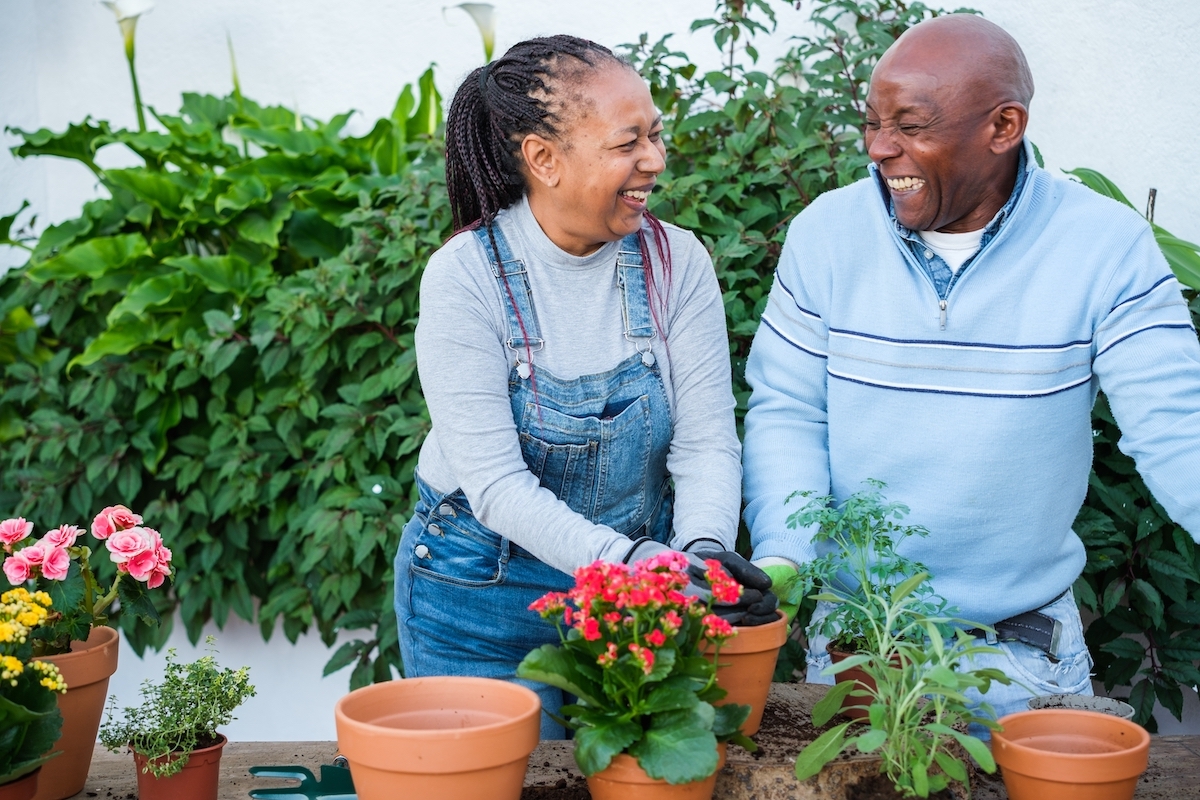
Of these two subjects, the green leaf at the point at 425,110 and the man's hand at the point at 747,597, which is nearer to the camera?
the man's hand at the point at 747,597

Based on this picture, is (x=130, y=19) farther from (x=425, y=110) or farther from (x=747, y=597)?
(x=747, y=597)

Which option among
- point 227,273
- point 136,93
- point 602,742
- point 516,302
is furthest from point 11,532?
point 136,93

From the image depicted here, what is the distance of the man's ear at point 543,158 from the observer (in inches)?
73.1

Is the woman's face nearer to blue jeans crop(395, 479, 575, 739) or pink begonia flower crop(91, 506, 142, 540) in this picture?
blue jeans crop(395, 479, 575, 739)

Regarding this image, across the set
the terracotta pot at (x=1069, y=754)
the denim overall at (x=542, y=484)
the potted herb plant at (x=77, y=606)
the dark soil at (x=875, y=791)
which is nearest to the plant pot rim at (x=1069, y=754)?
the terracotta pot at (x=1069, y=754)

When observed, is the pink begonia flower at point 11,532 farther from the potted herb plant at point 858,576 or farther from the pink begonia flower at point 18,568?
the potted herb plant at point 858,576

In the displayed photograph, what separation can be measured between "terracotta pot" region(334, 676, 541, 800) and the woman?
0.37 meters

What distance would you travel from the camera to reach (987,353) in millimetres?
1901

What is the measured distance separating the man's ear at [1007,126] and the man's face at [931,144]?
0.01m

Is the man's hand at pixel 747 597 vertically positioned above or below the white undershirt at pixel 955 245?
below

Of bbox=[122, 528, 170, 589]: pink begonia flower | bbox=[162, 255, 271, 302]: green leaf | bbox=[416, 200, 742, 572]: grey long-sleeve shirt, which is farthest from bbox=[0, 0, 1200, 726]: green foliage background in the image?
bbox=[122, 528, 170, 589]: pink begonia flower

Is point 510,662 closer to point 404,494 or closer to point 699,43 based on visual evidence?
point 404,494

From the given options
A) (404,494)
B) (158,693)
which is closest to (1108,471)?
(404,494)

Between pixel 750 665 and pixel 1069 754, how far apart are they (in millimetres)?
396
